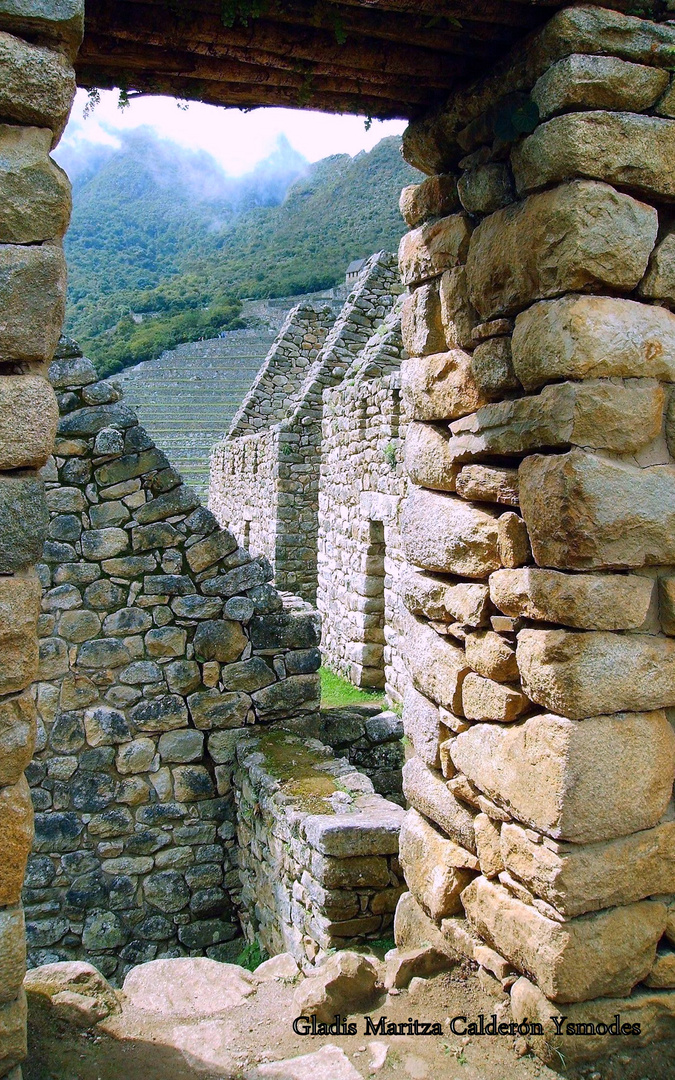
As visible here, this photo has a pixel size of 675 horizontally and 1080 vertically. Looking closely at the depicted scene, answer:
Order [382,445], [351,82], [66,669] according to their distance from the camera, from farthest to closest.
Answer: [382,445] → [66,669] → [351,82]

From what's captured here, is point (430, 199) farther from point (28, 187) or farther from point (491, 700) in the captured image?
point (491, 700)

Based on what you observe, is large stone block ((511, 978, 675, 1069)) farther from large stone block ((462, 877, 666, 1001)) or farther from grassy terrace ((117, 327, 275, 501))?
grassy terrace ((117, 327, 275, 501))

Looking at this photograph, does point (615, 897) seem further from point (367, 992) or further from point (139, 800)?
point (139, 800)

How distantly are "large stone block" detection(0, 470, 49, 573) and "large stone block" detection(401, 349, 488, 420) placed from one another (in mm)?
1501

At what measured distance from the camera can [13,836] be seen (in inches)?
78.2

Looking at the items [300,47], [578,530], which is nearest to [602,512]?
[578,530]

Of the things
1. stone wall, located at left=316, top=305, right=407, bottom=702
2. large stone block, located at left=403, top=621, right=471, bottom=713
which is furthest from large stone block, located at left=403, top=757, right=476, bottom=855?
stone wall, located at left=316, top=305, right=407, bottom=702

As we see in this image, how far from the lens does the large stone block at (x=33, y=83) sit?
189cm

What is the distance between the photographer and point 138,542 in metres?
5.24

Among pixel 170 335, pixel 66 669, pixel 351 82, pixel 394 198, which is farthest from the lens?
pixel 394 198

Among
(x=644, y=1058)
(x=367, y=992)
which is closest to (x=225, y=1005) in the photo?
(x=367, y=992)

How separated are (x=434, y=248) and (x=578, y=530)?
131 centimetres

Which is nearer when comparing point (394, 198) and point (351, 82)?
point (351, 82)

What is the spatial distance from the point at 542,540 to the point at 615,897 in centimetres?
106
